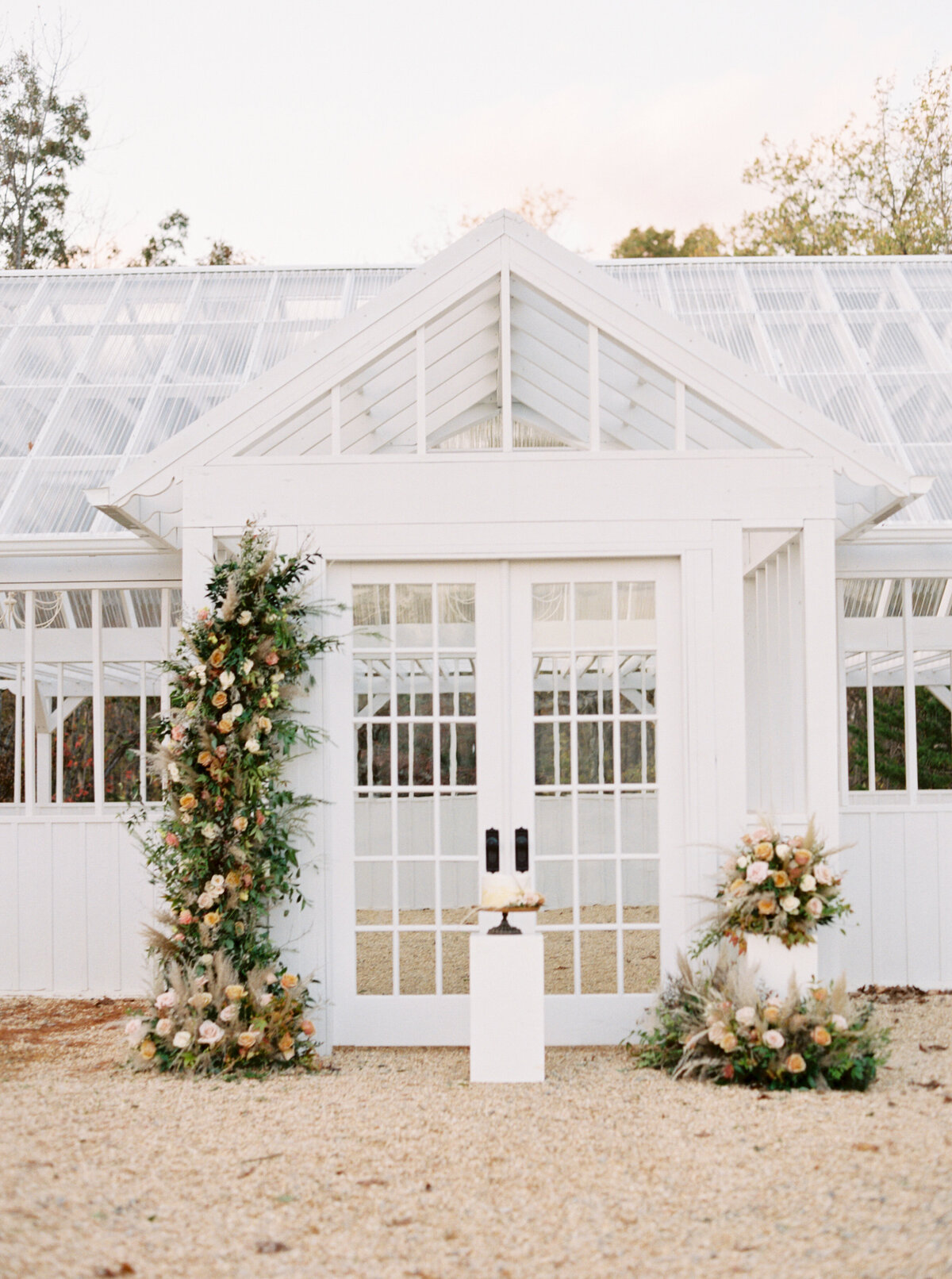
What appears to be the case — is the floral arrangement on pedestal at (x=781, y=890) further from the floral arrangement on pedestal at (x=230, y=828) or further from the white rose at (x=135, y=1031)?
the white rose at (x=135, y=1031)

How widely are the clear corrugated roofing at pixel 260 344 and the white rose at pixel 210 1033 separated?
3540mm

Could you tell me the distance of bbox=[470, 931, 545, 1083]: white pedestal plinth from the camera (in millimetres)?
5797

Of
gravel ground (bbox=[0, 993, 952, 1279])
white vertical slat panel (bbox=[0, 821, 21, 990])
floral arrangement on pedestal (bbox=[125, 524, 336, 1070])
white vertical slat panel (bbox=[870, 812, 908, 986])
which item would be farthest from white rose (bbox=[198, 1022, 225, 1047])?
white vertical slat panel (bbox=[870, 812, 908, 986])

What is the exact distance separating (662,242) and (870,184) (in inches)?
162

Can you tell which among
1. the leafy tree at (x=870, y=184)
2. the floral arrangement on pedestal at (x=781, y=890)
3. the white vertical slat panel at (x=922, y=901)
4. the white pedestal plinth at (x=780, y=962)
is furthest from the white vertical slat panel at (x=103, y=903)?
the leafy tree at (x=870, y=184)

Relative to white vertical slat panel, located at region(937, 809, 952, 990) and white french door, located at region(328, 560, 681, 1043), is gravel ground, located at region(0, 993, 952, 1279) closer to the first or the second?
white french door, located at region(328, 560, 681, 1043)

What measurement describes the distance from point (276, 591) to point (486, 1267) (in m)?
3.59

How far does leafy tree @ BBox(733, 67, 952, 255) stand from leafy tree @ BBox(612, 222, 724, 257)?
3.49 feet

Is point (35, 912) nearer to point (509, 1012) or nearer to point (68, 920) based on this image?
point (68, 920)

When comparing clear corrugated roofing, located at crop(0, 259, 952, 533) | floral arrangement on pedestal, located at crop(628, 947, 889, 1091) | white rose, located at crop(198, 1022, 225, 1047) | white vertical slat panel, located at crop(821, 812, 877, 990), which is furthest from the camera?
clear corrugated roofing, located at crop(0, 259, 952, 533)

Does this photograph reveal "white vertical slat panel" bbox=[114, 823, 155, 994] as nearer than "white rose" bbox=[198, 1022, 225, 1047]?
No

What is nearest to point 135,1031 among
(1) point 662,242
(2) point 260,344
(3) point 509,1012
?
(3) point 509,1012

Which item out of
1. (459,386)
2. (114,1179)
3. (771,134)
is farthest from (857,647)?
(771,134)

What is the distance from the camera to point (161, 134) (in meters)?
22.7
